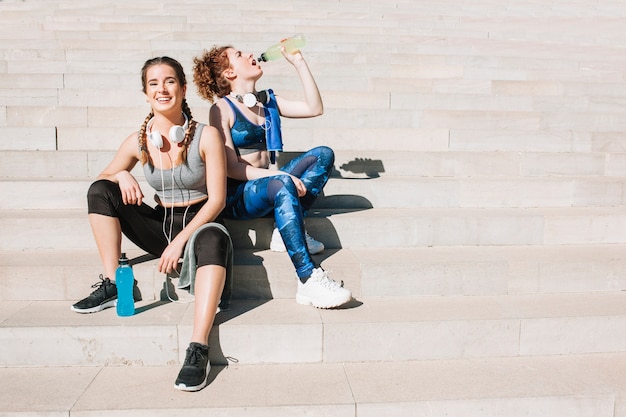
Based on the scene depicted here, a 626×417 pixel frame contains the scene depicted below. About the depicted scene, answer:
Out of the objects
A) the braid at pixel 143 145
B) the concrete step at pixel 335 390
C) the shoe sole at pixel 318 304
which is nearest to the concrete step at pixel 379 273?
the shoe sole at pixel 318 304

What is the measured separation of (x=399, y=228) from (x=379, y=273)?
1.64ft

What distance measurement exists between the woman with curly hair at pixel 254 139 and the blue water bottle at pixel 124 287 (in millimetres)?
699

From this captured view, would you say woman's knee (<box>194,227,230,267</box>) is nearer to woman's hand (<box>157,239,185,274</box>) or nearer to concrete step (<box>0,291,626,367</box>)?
woman's hand (<box>157,239,185,274</box>)

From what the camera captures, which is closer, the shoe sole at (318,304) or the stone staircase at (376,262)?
the stone staircase at (376,262)

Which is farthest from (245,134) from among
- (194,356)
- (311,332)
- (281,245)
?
(194,356)

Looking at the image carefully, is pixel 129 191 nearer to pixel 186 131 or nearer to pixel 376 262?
pixel 186 131

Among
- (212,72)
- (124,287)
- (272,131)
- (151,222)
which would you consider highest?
(212,72)

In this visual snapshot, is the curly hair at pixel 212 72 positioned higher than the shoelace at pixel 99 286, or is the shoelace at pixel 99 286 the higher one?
the curly hair at pixel 212 72

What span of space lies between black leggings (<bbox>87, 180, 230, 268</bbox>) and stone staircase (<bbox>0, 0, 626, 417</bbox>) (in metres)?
0.19

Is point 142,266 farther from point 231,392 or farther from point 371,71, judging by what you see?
point 371,71

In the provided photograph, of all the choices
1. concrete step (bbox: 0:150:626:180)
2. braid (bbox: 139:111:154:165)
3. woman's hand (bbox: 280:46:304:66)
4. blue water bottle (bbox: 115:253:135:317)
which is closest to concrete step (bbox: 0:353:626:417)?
blue water bottle (bbox: 115:253:135:317)

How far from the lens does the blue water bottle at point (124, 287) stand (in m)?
2.75

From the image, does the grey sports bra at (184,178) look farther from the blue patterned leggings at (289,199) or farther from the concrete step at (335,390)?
the concrete step at (335,390)

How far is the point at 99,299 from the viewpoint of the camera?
2.79 m
